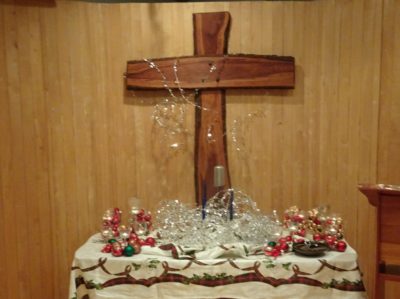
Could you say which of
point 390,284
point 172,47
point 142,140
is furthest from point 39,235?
point 390,284

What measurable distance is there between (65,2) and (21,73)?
20.7 inches

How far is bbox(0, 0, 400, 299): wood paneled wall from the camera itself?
7.63 feet

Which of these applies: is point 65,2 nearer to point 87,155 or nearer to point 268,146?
point 87,155

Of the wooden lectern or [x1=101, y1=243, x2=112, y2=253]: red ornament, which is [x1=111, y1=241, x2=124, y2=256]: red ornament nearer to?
[x1=101, y1=243, x2=112, y2=253]: red ornament

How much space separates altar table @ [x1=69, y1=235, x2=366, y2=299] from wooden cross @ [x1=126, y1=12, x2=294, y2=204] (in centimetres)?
86

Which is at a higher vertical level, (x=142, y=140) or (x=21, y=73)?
(x=21, y=73)

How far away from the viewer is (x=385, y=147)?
2.34 meters

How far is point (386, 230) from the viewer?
1646 millimetres

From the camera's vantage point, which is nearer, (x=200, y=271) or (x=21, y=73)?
(x=200, y=271)

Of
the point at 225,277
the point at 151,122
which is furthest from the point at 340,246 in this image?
the point at 151,122

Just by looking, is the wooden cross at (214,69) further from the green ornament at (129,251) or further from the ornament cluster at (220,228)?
the green ornament at (129,251)

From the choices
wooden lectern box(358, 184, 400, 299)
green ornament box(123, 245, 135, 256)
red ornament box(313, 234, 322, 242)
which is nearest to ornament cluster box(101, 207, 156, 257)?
green ornament box(123, 245, 135, 256)

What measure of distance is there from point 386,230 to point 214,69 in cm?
132

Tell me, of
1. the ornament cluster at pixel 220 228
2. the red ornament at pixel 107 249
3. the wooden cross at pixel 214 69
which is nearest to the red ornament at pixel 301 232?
the ornament cluster at pixel 220 228
